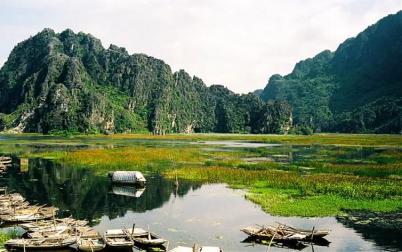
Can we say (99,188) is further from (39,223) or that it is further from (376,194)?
(376,194)

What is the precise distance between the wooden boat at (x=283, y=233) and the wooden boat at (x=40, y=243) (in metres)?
10.5

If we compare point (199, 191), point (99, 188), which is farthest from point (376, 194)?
point (99, 188)

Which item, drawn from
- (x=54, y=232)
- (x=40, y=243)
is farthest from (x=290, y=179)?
(x=40, y=243)

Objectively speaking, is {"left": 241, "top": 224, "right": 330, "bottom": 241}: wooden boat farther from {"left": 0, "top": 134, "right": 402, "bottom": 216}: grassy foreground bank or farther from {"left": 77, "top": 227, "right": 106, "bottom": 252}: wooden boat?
{"left": 77, "top": 227, "right": 106, "bottom": 252}: wooden boat

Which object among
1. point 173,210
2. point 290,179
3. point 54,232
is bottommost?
point 173,210

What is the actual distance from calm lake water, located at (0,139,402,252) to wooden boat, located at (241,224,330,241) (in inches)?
30.8

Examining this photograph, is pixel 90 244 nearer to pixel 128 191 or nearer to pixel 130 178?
pixel 128 191

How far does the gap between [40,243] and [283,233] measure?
1356cm

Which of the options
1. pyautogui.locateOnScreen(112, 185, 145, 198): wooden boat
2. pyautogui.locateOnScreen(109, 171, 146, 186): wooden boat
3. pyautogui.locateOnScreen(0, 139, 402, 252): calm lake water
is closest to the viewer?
pyautogui.locateOnScreen(0, 139, 402, 252): calm lake water

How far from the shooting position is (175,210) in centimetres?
3497

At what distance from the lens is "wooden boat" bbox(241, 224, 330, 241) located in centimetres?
2535

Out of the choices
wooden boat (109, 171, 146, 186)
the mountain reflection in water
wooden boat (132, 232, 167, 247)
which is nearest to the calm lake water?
the mountain reflection in water

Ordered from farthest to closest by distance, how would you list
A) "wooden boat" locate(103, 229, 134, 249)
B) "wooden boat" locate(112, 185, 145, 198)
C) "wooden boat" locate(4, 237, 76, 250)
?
"wooden boat" locate(112, 185, 145, 198), "wooden boat" locate(103, 229, 134, 249), "wooden boat" locate(4, 237, 76, 250)

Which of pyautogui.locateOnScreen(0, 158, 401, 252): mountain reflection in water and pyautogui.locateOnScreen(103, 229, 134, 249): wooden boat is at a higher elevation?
pyautogui.locateOnScreen(103, 229, 134, 249): wooden boat
